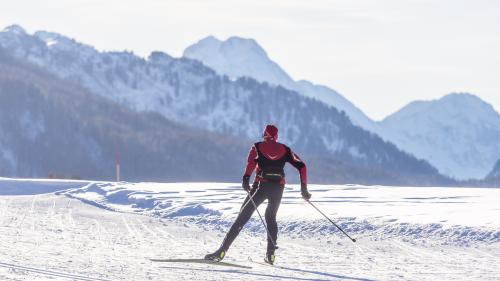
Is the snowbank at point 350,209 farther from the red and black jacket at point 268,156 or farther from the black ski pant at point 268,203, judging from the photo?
the red and black jacket at point 268,156

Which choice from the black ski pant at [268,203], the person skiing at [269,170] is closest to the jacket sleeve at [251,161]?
the person skiing at [269,170]

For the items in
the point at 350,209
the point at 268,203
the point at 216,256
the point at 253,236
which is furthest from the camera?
the point at 350,209

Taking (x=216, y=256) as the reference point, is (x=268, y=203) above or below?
above

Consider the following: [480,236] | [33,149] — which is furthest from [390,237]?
[33,149]

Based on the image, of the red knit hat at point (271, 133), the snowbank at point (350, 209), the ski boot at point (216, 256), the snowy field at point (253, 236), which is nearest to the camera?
the snowy field at point (253, 236)

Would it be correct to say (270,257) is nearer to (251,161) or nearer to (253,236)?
(251,161)

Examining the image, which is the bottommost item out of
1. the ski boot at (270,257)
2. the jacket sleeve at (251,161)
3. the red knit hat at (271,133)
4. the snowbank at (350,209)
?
the ski boot at (270,257)

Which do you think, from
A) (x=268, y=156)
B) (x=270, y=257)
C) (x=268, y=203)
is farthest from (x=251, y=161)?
(x=270, y=257)

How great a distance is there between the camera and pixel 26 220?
785 inches

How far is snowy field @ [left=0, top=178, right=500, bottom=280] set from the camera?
12.0 metres

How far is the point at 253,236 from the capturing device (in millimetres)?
17859

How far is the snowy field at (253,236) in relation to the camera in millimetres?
11984

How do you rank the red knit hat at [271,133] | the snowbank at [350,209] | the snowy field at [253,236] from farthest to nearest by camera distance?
1. the snowbank at [350,209]
2. the red knit hat at [271,133]
3. the snowy field at [253,236]

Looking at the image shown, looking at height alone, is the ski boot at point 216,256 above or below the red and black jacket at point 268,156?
below
